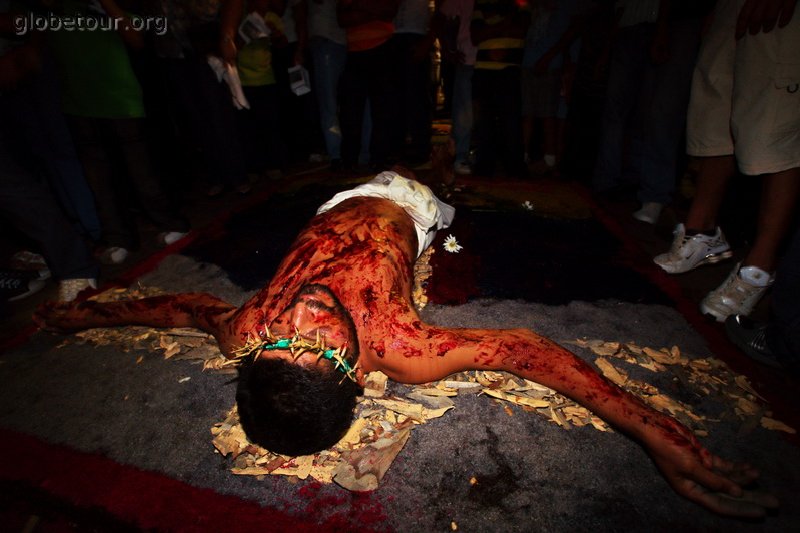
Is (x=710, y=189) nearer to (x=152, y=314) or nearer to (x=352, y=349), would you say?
(x=352, y=349)

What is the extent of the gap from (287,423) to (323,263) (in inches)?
27.2

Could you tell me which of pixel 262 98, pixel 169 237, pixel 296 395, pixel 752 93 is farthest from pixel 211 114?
pixel 752 93

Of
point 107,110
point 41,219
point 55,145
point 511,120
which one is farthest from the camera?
point 511,120

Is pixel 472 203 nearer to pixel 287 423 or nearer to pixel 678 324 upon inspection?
pixel 678 324

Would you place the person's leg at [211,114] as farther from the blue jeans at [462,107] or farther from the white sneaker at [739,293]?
the white sneaker at [739,293]

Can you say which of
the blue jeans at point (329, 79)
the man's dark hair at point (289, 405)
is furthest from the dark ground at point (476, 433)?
the blue jeans at point (329, 79)

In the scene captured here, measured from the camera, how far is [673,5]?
2869 mm

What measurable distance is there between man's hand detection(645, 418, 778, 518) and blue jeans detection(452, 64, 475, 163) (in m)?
4.26

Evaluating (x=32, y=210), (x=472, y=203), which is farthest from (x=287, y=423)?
(x=472, y=203)

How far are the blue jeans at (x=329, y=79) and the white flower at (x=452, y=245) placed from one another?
2.64m

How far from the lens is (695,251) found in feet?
8.29

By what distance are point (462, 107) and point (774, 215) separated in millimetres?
3490

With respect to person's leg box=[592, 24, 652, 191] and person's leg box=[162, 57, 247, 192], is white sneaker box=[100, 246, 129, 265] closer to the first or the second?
person's leg box=[162, 57, 247, 192]

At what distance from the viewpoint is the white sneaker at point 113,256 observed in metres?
3.14
